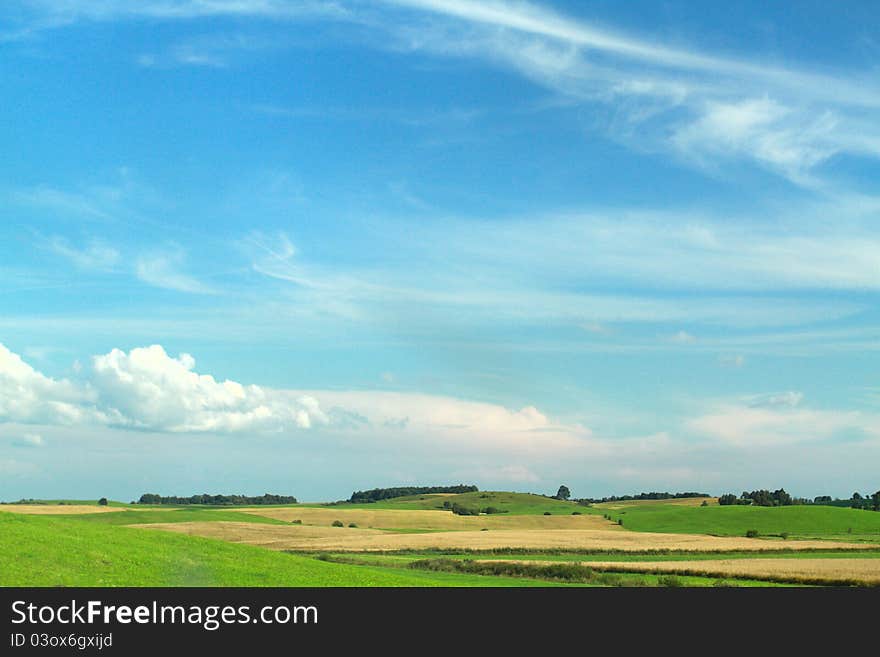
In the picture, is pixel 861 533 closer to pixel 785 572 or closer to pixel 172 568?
pixel 785 572

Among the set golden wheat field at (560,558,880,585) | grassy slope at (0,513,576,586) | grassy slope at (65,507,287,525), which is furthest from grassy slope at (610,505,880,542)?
grassy slope at (0,513,576,586)

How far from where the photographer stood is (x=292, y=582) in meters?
50.3

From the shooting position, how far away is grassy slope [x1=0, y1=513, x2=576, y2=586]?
4559 cm

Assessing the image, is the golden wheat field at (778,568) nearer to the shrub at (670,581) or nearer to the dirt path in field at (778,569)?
the dirt path in field at (778,569)

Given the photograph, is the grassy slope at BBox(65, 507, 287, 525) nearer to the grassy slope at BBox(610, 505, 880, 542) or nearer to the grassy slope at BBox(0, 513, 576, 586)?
the grassy slope at BBox(610, 505, 880, 542)

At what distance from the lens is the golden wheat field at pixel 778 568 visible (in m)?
71.0

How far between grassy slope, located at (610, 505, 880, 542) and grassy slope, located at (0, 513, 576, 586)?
118 m

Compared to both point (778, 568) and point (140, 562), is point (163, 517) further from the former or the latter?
point (140, 562)

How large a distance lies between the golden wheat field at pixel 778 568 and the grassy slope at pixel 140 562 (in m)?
21.6

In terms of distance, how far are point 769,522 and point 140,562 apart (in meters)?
150
